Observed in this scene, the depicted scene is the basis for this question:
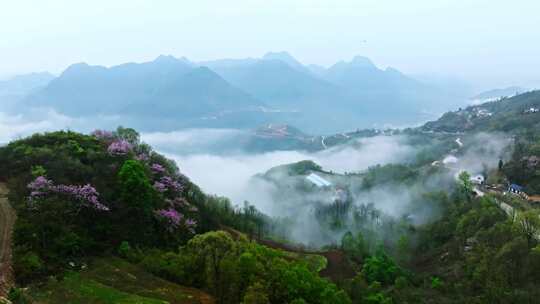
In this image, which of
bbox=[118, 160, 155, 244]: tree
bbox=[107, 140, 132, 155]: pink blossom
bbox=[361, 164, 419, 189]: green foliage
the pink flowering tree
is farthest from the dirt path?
bbox=[361, 164, 419, 189]: green foliage

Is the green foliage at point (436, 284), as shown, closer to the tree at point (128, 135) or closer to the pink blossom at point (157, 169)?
the pink blossom at point (157, 169)

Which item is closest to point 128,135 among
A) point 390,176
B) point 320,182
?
point 390,176

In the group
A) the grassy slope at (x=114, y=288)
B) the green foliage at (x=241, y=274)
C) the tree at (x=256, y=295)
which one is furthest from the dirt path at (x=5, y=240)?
the tree at (x=256, y=295)

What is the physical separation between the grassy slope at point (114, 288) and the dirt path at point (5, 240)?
173 cm

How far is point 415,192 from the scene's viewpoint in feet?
457

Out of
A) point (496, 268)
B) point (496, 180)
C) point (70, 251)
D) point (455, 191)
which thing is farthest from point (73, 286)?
point (496, 180)

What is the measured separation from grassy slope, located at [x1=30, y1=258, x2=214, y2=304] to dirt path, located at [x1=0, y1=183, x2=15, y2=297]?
1.73 m

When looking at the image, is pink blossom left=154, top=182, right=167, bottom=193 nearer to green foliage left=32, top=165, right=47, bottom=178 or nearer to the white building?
green foliage left=32, top=165, right=47, bottom=178

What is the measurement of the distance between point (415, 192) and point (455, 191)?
22434mm

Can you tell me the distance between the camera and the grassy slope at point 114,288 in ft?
97.3

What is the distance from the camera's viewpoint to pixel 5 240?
112 ft

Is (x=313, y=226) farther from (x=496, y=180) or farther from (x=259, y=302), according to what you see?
(x=259, y=302)

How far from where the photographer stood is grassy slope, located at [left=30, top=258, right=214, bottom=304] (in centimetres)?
2967

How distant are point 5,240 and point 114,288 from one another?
9.07 meters
